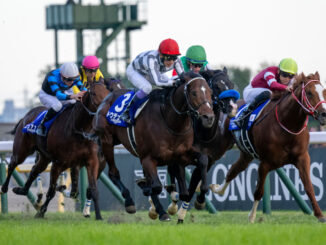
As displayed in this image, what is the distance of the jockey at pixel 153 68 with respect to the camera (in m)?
8.24

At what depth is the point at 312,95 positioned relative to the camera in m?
7.86

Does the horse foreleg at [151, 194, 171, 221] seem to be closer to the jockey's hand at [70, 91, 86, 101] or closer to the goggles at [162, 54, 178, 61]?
the goggles at [162, 54, 178, 61]

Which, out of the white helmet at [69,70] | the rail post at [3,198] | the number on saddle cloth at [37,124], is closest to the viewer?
the white helmet at [69,70]

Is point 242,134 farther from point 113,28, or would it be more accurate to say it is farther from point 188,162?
point 113,28

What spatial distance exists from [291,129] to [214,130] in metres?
0.90

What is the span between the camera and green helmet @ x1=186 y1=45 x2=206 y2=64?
28.6ft

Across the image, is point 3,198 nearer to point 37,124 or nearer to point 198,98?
point 37,124

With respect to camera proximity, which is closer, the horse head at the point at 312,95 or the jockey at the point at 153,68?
the horse head at the point at 312,95

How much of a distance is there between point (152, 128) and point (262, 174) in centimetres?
133

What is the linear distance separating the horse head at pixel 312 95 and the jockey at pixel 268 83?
39cm

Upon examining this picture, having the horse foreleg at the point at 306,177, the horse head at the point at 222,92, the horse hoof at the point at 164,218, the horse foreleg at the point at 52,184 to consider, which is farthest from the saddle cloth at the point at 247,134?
the horse foreleg at the point at 52,184

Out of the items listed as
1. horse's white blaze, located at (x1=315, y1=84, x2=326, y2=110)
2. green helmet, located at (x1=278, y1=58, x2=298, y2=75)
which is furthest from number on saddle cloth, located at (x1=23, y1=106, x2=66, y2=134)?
horse's white blaze, located at (x1=315, y1=84, x2=326, y2=110)

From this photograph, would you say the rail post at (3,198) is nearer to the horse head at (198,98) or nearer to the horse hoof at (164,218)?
the horse hoof at (164,218)

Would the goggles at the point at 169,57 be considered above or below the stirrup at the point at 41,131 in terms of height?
above
